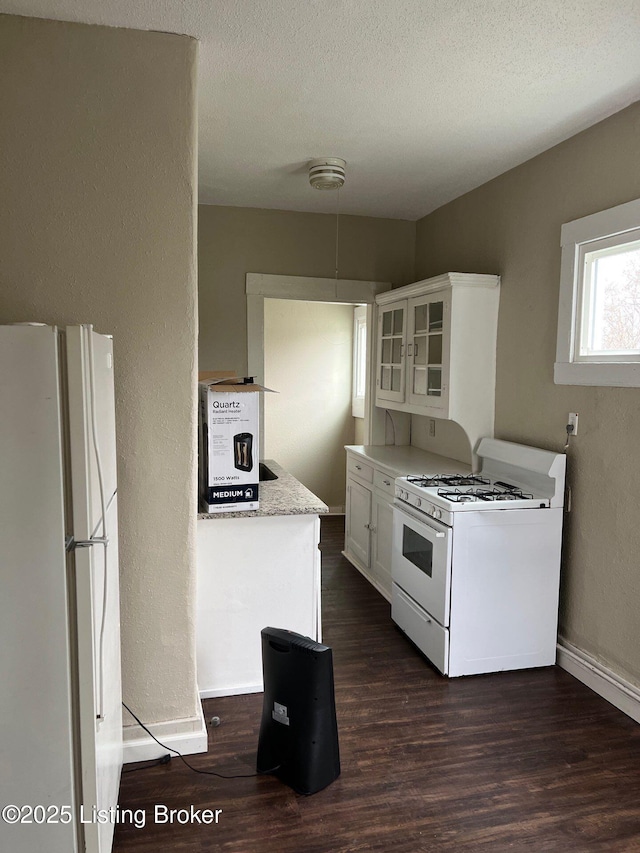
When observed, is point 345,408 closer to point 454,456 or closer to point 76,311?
point 454,456

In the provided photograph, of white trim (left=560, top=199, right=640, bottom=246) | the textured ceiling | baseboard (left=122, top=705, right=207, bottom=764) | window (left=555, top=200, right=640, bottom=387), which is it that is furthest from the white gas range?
the textured ceiling

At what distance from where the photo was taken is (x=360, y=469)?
4.30 m

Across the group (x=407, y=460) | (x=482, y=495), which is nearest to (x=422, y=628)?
(x=482, y=495)

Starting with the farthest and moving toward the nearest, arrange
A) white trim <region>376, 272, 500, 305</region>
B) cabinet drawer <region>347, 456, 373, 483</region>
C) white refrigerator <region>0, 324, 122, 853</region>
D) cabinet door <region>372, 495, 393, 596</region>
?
cabinet drawer <region>347, 456, 373, 483</region> < cabinet door <region>372, 495, 393, 596</region> < white trim <region>376, 272, 500, 305</region> < white refrigerator <region>0, 324, 122, 853</region>

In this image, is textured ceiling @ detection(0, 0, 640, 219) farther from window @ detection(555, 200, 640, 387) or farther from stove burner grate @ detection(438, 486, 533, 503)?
stove burner grate @ detection(438, 486, 533, 503)

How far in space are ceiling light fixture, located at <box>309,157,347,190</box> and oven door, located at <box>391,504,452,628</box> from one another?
1.89m

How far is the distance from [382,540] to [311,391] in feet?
7.93

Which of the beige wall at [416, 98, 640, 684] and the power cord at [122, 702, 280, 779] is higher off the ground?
the beige wall at [416, 98, 640, 684]

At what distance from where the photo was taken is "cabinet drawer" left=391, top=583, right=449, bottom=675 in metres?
2.86

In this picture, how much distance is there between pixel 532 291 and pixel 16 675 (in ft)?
9.48

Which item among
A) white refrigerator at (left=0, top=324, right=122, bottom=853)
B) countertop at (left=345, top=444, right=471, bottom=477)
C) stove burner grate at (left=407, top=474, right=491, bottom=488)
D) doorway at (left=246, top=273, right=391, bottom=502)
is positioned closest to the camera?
white refrigerator at (left=0, top=324, right=122, bottom=853)

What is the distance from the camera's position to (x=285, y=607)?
271 centimetres

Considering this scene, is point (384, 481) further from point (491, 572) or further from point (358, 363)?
point (358, 363)

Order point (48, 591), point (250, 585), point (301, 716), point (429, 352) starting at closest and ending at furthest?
point (48, 591), point (301, 716), point (250, 585), point (429, 352)
